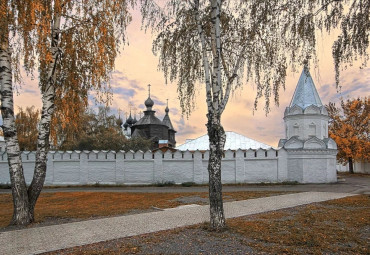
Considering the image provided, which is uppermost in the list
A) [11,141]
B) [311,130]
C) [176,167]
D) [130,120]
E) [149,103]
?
[149,103]

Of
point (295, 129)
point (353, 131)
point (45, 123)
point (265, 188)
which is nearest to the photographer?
point (45, 123)

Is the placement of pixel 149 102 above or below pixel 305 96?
above

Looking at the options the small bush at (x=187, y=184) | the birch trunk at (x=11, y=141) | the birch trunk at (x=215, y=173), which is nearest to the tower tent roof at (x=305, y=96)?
the small bush at (x=187, y=184)

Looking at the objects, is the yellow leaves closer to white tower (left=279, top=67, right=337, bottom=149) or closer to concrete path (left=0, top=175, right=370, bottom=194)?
white tower (left=279, top=67, right=337, bottom=149)

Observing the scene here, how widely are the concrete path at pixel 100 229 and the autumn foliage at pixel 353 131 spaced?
25.2m

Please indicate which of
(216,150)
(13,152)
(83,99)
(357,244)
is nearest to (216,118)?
(216,150)

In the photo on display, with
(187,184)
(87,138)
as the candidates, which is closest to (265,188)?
(187,184)

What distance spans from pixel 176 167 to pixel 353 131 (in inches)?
864

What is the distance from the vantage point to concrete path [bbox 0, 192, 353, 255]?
6.18 metres

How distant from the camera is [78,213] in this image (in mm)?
10086

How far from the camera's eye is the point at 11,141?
836cm

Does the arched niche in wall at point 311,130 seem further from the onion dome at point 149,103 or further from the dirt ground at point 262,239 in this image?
the onion dome at point 149,103

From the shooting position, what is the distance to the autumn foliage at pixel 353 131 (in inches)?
1240

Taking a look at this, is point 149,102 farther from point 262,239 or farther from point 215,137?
point 262,239
